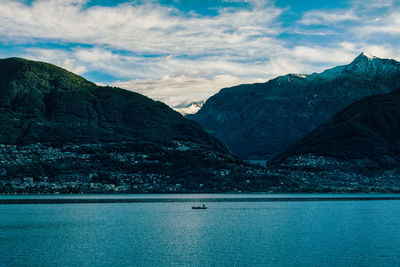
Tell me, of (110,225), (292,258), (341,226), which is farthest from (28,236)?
(341,226)

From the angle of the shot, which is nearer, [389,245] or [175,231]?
[389,245]

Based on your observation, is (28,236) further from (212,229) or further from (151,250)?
(212,229)

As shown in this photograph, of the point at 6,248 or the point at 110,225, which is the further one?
the point at 110,225

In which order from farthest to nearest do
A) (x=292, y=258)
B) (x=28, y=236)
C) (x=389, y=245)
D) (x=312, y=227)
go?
1. (x=312, y=227)
2. (x=28, y=236)
3. (x=389, y=245)
4. (x=292, y=258)

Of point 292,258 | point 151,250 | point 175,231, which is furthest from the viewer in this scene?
point 175,231

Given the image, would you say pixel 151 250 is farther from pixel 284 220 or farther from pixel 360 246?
pixel 284 220

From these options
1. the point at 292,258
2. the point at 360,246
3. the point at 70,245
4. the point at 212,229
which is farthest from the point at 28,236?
the point at 360,246
